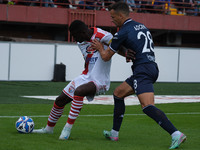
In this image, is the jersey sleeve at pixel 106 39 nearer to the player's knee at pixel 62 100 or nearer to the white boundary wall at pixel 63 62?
the player's knee at pixel 62 100

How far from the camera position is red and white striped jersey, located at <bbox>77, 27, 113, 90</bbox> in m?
6.67

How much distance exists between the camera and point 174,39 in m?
32.2

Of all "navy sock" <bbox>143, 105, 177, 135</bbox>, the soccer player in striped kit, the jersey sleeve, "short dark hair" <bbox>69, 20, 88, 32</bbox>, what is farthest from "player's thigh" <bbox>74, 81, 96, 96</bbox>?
"navy sock" <bbox>143, 105, 177, 135</bbox>

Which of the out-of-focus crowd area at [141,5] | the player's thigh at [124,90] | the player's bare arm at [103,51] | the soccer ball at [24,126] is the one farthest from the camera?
the out-of-focus crowd area at [141,5]

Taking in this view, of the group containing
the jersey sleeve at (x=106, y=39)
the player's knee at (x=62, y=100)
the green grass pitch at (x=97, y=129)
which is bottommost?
the green grass pitch at (x=97, y=129)

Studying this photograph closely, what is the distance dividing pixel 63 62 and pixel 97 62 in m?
16.4

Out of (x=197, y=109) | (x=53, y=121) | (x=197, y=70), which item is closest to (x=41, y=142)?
(x=53, y=121)

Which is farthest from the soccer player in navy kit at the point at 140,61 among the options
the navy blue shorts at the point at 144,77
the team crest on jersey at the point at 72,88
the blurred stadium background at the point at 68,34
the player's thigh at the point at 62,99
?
the blurred stadium background at the point at 68,34

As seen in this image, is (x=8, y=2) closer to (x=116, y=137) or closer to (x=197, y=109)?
(x=197, y=109)

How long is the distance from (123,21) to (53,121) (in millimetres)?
1988

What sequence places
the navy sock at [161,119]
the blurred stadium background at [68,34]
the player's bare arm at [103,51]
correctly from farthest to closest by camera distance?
the blurred stadium background at [68,34]
the player's bare arm at [103,51]
the navy sock at [161,119]

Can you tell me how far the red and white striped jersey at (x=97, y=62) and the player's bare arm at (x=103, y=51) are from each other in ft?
0.62

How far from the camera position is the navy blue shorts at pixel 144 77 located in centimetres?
598

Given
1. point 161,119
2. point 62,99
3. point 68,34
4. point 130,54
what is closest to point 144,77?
point 130,54
